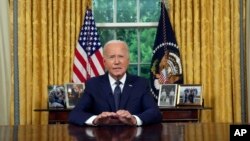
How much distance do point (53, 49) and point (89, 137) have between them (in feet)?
12.6

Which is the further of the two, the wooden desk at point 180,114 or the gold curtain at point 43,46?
the gold curtain at point 43,46

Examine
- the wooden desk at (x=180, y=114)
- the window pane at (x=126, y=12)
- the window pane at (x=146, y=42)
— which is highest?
the window pane at (x=126, y=12)

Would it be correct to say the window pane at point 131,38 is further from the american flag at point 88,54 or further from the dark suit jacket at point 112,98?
the dark suit jacket at point 112,98

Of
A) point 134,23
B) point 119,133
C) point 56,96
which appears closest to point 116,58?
point 119,133

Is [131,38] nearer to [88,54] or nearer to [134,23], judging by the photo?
[134,23]

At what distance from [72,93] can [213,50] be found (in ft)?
6.13

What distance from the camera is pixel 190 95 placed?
5.88 meters

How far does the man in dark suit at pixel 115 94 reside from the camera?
3.58 m

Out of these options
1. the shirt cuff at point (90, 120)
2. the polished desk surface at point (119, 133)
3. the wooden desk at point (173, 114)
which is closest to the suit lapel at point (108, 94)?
the shirt cuff at point (90, 120)

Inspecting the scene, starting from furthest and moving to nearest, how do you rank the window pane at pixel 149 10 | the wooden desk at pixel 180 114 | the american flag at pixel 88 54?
1. the window pane at pixel 149 10
2. the american flag at pixel 88 54
3. the wooden desk at pixel 180 114

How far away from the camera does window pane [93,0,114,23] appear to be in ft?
21.7

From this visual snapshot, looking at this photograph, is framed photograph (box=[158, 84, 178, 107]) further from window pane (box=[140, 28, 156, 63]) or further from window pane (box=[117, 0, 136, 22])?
window pane (box=[117, 0, 136, 22])

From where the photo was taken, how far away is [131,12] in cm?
666

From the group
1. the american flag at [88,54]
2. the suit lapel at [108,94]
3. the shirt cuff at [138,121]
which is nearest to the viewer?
the shirt cuff at [138,121]
